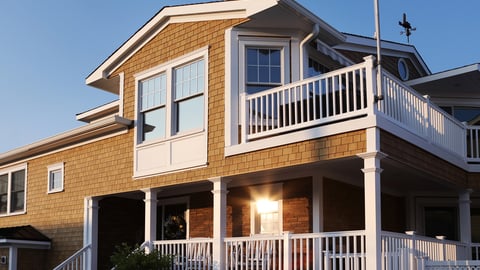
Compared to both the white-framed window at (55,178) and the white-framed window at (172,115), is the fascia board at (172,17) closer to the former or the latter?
the white-framed window at (172,115)

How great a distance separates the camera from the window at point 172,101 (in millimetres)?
13547

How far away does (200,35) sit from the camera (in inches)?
535

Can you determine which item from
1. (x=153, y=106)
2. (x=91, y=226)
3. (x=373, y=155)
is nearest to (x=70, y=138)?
(x=91, y=226)

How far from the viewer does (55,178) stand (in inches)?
696

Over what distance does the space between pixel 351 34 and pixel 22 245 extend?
10.8 metres

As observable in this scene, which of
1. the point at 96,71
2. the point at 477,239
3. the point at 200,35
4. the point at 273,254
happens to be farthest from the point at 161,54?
the point at 477,239

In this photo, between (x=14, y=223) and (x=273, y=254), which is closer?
(x=273, y=254)

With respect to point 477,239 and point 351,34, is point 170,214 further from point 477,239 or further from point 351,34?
point 477,239

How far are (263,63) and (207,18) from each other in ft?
5.33

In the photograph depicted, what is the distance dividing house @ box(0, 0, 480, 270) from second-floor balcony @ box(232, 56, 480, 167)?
0.04m

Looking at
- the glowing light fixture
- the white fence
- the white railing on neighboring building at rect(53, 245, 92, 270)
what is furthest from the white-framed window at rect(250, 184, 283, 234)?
the white railing on neighboring building at rect(53, 245, 92, 270)

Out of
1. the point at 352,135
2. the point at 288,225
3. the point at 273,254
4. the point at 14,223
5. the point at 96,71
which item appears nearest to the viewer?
the point at 352,135

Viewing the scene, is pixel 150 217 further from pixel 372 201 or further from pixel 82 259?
pixel 372 201

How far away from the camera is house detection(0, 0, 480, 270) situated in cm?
1072
